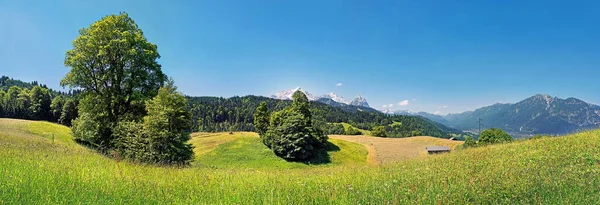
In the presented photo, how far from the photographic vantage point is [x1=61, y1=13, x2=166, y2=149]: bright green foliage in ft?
68.8

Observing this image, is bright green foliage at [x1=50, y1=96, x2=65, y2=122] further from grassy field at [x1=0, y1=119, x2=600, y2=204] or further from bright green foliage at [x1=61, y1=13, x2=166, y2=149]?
grassy field at [x1=0, y1=119, x2=600, y2=204]

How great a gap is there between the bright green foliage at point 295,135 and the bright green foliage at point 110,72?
90.5ft

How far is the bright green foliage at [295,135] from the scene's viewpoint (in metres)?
47.7

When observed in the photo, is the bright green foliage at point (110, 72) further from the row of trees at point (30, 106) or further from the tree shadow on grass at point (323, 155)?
the row of trees at point (30, 106)

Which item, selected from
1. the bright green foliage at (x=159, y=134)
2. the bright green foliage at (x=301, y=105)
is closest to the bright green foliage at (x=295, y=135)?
the bright green foliage at (x=301, y=105)

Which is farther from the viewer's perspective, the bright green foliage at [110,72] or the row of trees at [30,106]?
the row of trees at [30,106]

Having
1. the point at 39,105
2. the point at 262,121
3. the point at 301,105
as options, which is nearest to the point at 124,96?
the point at 301,105

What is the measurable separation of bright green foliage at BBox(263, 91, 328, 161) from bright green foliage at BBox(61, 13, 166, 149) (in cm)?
2759

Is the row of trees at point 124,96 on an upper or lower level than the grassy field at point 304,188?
upper

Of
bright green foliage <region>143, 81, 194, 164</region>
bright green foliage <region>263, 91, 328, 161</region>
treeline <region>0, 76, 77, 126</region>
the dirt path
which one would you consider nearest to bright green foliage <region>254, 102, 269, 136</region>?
bright green foliage <region>263, 91, 328, 161</region>

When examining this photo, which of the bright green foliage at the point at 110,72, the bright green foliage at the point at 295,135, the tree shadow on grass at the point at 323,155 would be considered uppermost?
the bright green foliage at the point at 110,72

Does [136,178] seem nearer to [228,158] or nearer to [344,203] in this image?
[344,203]

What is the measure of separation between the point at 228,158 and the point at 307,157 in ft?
44.9

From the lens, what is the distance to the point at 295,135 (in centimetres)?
4775
